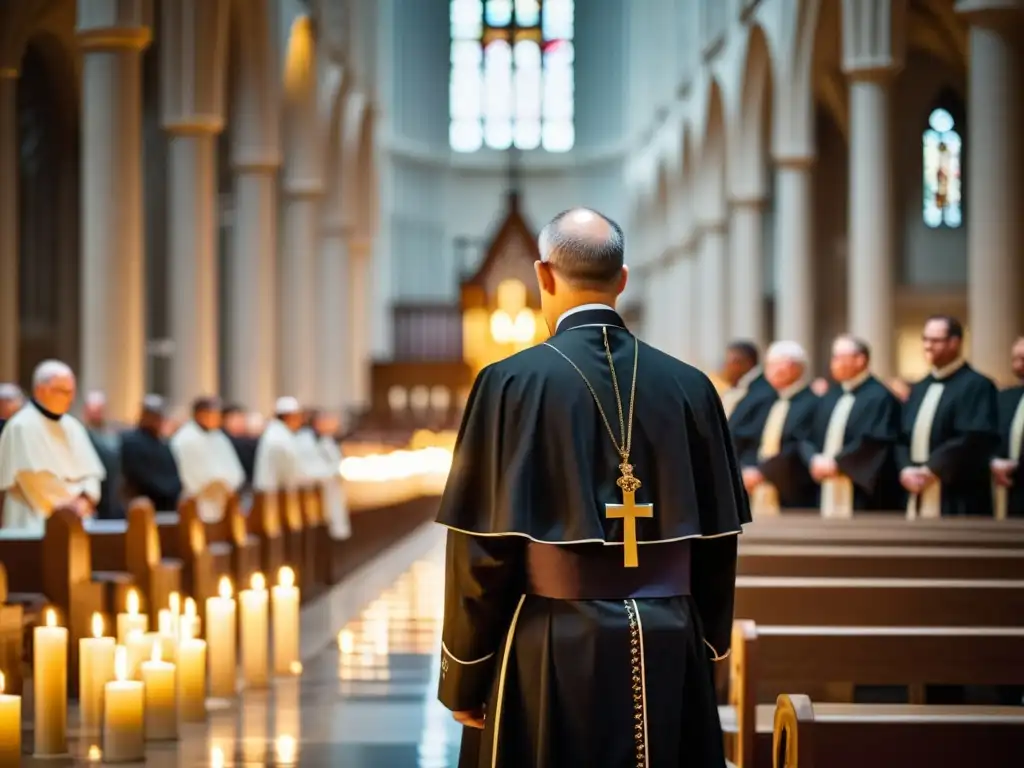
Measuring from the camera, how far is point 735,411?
Answer: 10320mm

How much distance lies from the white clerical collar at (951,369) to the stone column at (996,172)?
14.4ft

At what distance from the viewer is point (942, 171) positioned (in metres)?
26.9

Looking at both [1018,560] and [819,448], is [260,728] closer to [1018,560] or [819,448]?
[1018,560]

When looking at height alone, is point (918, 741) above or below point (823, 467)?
below

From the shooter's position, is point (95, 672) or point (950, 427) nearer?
point (95, 672)

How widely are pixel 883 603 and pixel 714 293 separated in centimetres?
2486

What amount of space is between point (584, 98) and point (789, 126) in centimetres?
2490

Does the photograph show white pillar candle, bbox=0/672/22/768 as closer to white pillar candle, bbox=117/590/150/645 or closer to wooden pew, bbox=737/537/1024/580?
white pillar candle, bbox=117/590/150/645

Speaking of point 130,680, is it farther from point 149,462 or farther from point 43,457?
point 149,462

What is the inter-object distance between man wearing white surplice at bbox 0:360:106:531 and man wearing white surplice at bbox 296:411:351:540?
4.85 metres

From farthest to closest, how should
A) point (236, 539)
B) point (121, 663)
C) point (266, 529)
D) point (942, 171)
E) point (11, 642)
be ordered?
1. point (942, 171)
2. point (266, 529)
3. point (236, 539)
4. point (11, 642)
5. point (121, 663)

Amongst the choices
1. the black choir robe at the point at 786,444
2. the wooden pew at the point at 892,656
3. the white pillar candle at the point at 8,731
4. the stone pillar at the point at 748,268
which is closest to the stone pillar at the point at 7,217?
the black choir robe at the point at 786,444

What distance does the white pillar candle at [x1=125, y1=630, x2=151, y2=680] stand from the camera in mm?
6184

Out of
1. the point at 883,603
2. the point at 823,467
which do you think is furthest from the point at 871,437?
the point at 883,603
